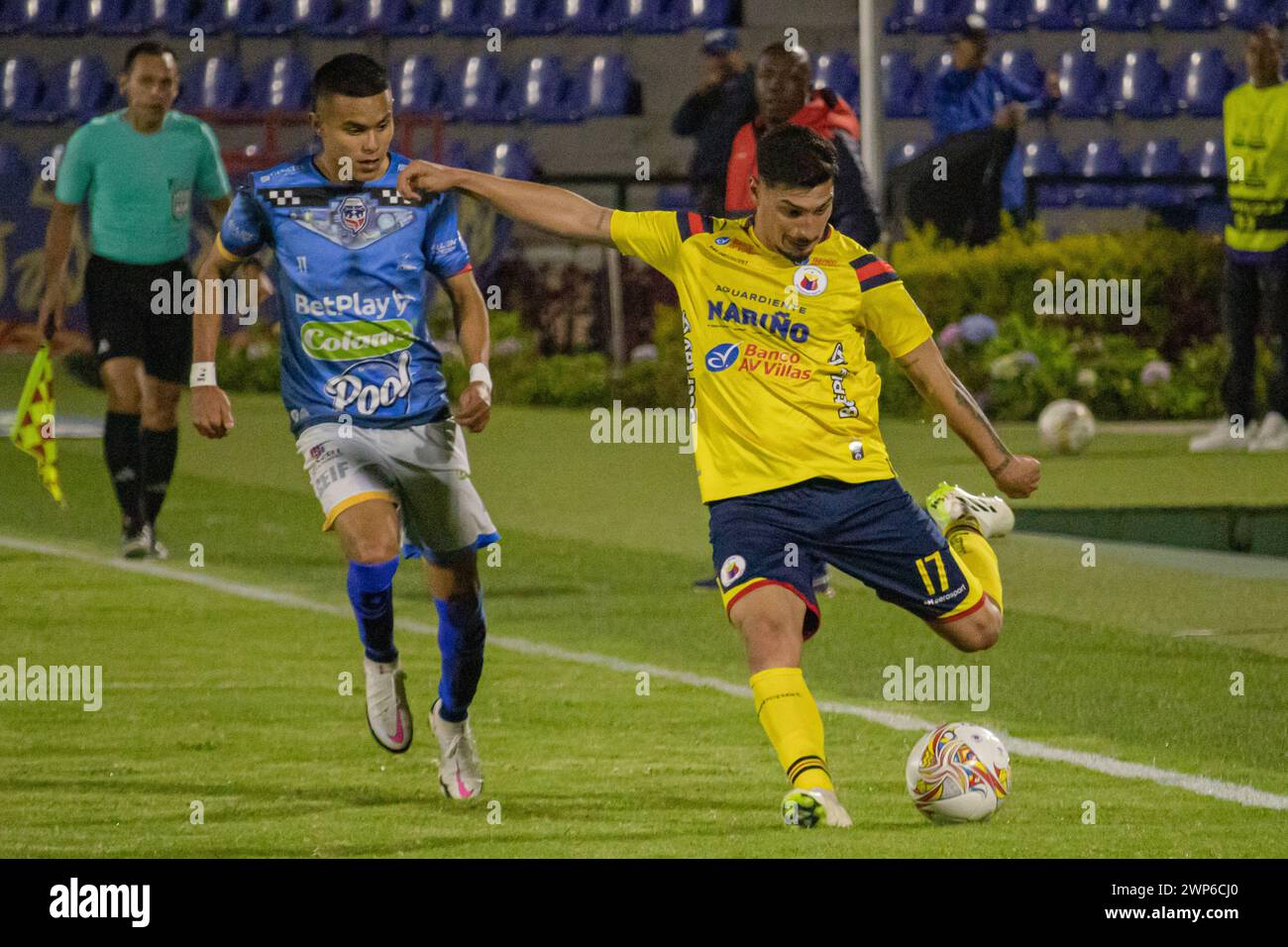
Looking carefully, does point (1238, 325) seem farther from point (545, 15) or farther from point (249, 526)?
point (545, 15)

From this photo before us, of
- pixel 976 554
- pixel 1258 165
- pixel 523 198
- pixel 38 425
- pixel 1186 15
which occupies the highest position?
pixel 1186 15

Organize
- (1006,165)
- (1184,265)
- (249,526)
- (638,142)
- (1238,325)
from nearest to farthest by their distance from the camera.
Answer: (249,526)
(1238,325)
(1184,265)
(1006,165)
(638,142)

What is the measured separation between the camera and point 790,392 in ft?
20.1

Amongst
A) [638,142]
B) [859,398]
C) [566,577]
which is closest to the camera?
[859,398]

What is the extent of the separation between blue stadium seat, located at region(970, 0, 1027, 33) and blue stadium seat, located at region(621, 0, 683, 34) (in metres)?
3.05

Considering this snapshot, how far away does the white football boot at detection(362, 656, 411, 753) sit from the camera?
6691mm

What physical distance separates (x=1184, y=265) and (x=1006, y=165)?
78.1 inches

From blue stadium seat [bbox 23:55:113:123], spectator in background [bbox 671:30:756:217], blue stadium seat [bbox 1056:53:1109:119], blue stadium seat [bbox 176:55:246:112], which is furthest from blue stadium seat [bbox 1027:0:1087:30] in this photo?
spectator in background [bbox 671:30:756:217]

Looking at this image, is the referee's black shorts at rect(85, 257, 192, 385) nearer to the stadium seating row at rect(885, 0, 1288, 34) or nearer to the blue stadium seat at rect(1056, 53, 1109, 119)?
the blue stadium seat at rect(1056, 53, 1109, 119)

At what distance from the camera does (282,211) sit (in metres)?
6.57

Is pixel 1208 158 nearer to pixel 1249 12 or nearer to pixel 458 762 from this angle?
pixel 1249 12

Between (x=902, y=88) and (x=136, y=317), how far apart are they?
13.8 metres

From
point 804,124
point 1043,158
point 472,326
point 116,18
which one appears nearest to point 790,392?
point 472,326

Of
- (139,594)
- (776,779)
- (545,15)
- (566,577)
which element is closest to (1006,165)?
(545,15)
